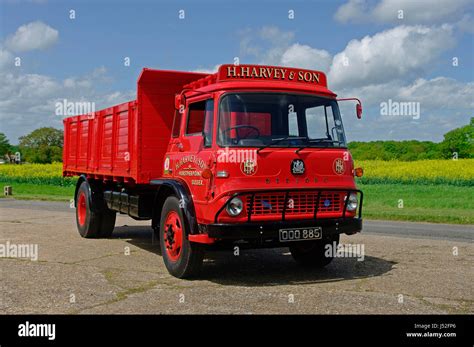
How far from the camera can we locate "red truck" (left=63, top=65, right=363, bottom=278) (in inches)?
269

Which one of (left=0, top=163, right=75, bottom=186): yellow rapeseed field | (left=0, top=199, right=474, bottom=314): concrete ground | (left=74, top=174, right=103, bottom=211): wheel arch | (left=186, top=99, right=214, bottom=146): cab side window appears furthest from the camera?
(left=0, top=163, right=75, bottom=186): yellow rapeseed field

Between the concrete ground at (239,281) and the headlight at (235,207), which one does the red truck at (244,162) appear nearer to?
the headlight at (235,207)

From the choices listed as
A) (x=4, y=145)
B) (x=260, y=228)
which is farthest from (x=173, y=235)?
(x=4, y=145)

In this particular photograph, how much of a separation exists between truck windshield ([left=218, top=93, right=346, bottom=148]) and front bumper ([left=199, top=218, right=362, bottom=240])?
101cm

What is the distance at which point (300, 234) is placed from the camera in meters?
7.02

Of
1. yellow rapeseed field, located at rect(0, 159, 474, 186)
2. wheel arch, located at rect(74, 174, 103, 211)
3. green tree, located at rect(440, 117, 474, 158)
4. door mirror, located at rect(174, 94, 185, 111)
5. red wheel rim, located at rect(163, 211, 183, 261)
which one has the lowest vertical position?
red wheel rim, located at rect(163, 211, 183, 261)

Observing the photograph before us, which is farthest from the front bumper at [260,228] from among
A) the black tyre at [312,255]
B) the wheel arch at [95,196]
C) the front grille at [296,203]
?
the wheel arch at [95,196]

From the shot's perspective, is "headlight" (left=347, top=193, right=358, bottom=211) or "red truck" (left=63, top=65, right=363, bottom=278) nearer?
"red truck" (left=63, top=65, right=363, bottom=278)

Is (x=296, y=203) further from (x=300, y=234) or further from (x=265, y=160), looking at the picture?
(x=265, y=160)

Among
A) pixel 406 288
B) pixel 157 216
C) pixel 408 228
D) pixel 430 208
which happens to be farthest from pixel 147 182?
pixel 430 208

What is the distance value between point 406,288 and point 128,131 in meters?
5.01

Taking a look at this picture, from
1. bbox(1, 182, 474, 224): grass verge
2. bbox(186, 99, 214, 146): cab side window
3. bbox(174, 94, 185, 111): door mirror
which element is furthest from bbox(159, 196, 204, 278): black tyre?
bbox(1, 182, 474, 224): grass verge

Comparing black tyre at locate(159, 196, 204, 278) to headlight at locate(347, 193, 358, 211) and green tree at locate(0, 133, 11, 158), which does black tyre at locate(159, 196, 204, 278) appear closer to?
headlight at locate(347, 193, 358, 211)
